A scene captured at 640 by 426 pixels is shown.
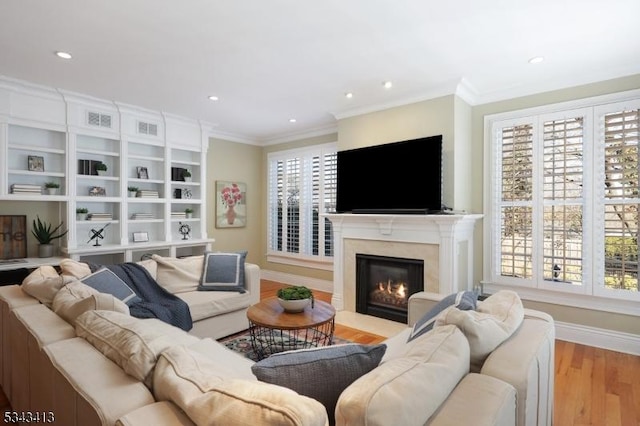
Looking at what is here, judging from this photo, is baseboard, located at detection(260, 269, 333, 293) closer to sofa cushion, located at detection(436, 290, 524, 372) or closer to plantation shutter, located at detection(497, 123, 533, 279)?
plantation shutter, located at detection(497, 123, 533, 279)

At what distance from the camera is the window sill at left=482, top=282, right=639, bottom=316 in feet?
10.5

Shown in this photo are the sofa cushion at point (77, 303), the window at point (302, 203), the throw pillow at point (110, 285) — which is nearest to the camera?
the sofa cushion at point (77, 303)

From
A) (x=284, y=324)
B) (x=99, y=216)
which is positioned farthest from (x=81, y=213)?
(x=284, y=324)

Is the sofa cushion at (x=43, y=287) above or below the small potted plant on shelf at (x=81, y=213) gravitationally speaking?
below

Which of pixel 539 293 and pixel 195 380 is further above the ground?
pixel 195 380

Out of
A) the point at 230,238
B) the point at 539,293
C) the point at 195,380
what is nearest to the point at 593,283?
the point at 539,293

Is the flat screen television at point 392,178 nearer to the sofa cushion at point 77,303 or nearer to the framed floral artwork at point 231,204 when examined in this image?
the framed floral artwork at point 231,204

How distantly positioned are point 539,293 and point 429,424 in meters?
3.38

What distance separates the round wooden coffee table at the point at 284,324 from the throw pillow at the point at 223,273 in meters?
0.60

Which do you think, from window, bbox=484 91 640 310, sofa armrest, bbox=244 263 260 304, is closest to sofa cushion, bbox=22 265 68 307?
sofa armrest, bbox=244 263 260 304

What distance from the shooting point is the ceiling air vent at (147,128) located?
4758 millimetres

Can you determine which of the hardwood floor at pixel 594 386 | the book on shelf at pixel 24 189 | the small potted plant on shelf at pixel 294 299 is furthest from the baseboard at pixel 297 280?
the book on shelf at pixel 24 189

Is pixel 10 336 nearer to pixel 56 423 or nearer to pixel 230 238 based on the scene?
pixel 56 423

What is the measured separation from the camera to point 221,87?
3.82m
